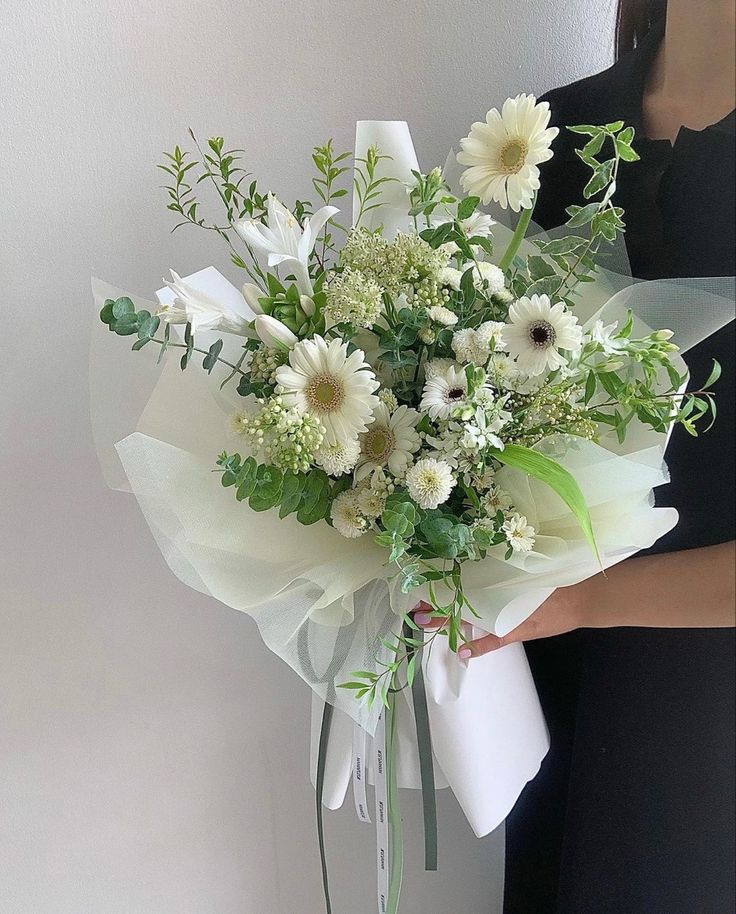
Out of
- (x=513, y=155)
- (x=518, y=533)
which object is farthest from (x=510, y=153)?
(x=518, y=533)

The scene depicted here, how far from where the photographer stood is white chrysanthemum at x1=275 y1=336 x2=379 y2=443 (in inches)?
24.8

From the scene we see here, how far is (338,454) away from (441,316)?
0.14 m

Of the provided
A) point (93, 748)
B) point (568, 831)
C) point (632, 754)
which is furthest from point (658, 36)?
point (93, 748)

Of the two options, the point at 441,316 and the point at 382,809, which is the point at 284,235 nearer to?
the point at 441,316

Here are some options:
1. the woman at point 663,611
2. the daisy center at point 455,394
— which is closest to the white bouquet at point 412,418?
the daisy center at point 455,394

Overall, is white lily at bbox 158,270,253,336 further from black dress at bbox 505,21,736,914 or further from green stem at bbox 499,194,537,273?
black dress at bbox 505,21,736,914

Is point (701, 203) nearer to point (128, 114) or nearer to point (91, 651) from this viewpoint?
point (128, 114)

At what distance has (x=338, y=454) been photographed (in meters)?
0.65

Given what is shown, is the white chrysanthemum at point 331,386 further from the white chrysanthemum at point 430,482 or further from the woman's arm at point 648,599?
the woman's arm at point 648,599

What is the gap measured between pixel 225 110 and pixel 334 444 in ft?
1.65

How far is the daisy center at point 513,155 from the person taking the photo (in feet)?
2.20

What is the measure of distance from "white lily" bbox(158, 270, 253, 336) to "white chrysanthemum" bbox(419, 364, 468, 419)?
0.17 metres

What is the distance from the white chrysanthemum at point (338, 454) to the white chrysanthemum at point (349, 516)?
0.16 ft

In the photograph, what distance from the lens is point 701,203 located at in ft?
2.66
